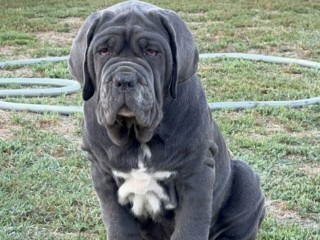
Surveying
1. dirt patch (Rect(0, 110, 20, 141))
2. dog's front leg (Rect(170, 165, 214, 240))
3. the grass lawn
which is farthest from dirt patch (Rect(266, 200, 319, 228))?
dirt patch (Rect(0, 110, 20, 141))

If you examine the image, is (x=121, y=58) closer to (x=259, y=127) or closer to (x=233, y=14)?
(x=259, y=127)

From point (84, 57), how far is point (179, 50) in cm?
43

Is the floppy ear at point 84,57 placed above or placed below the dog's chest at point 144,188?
above

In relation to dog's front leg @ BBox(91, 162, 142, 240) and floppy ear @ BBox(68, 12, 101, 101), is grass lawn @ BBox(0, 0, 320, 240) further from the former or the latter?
floppy ear @ BBox(68, 12, 101, 101)

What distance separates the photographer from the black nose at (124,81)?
12.1ft

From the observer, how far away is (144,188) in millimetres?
4113

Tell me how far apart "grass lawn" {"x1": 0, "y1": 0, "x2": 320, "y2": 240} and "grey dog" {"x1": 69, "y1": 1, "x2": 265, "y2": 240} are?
91 centimetres

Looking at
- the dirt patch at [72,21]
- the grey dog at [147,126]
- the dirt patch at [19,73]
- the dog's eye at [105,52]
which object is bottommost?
the dirt patch at [72,21]

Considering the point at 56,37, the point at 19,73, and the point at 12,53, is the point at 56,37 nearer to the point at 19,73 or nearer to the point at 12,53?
the point at 12,53

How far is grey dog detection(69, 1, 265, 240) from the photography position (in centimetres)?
380

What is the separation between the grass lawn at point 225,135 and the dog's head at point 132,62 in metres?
1.45

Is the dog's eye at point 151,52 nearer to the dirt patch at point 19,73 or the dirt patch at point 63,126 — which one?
the dirt patch at point 63,126

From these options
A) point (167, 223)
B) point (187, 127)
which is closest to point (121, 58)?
point (187, 127)

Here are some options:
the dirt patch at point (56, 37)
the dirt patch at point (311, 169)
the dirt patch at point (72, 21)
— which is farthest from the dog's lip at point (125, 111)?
the dirt patch at point (72, 21)
